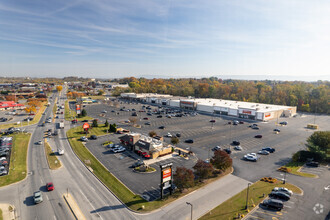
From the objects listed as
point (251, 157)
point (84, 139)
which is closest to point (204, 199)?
→ point (251, 157)

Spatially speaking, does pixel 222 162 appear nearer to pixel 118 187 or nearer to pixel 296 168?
pixel 296 168

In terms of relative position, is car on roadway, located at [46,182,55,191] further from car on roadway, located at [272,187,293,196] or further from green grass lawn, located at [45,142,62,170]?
car on roadway, located at [272,187,293,196]

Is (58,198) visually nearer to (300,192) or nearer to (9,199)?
(9,199)

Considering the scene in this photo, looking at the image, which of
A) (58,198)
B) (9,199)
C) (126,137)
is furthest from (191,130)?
(9,199)

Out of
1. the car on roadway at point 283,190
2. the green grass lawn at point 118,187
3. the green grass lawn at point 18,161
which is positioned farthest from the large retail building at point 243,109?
the green grass lawn at point 18,161

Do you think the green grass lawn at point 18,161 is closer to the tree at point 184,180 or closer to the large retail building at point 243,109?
the tree at point 184,180
